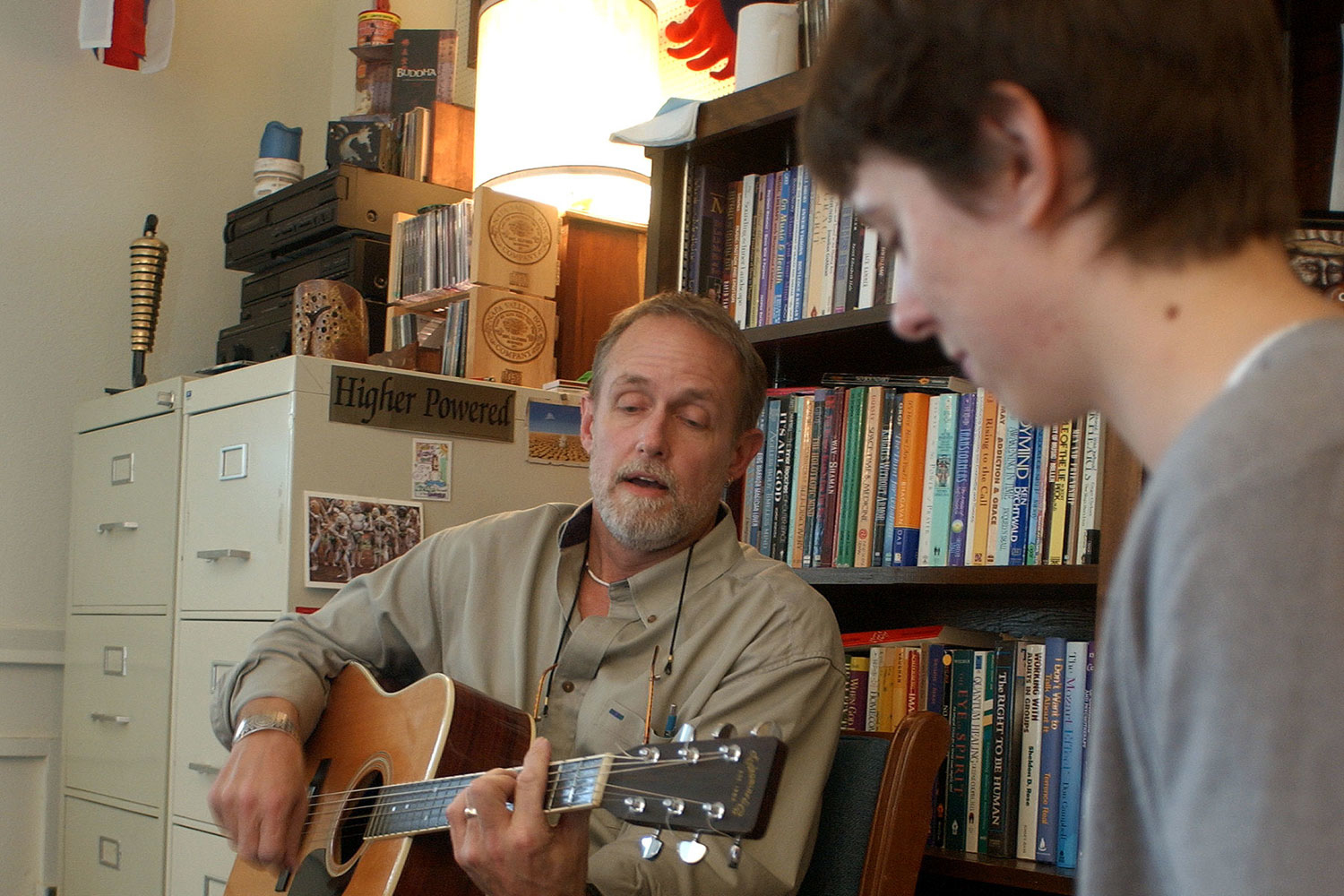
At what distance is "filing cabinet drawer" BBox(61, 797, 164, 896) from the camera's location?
2.22 m

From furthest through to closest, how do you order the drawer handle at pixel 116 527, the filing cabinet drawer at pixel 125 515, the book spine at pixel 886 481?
the drawer handle at pixel 116 527
the filing cabinet drawer at pixel 125 515
the book spine at pixel 886 481

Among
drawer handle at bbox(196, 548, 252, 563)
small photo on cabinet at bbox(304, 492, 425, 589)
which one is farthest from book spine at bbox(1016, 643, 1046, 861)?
drawer handle at bbox(196, 548, 252, 563)

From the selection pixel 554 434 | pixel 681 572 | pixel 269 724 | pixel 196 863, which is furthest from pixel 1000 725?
pixel 196 863

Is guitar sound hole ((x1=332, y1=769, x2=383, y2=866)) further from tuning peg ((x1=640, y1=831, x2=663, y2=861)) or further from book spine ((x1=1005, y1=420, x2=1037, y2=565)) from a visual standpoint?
book spine ((x1=1005, y1=420, x2=1037, y2=565))

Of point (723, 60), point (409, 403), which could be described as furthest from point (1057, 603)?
point (723, 60)

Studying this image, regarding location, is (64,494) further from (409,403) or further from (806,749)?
(806,749)

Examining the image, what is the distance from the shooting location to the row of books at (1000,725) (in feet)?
4.84

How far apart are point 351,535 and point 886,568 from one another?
85cm

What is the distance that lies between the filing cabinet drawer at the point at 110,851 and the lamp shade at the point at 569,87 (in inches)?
52.7

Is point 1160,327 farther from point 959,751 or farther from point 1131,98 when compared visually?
point 959,751

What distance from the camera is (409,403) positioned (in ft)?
6.75

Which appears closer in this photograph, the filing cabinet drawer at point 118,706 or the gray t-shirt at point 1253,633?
the gray t-shirt at point 1253,633

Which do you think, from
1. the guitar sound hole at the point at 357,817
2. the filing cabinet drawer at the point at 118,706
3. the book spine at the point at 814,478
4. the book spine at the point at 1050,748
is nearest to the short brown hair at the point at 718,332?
the book spine at the point at 814,478

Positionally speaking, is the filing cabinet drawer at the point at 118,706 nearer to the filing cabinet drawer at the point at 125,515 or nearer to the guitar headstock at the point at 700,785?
the filing cabinet drawer at the point at 125,515
